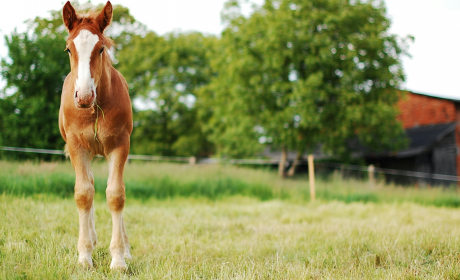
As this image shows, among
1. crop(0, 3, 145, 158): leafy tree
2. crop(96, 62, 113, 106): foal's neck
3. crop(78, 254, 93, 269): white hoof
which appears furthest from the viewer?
crop(0, 3, 145, 158): leafy tree

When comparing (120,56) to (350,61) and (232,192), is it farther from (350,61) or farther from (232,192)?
(232,192)

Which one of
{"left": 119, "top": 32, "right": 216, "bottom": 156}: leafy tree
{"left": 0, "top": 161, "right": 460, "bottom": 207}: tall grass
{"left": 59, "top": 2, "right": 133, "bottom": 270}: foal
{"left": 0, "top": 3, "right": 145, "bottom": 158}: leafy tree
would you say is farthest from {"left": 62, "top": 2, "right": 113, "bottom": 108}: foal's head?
{"left": 119, "top": 32, "right": 216, "bottom": 156}: leafy tree

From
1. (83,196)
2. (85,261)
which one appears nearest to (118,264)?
(85,261)

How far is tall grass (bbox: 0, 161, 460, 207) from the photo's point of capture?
7.50 m

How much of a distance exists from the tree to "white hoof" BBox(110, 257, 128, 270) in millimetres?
14266

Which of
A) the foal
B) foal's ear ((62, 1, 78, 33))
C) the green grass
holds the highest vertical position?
foal's ear ((62, 1, 78, 33))

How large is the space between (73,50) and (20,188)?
469 cm

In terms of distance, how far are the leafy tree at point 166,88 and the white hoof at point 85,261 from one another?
23445 mm

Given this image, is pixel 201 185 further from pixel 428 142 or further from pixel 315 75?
pixel 428 142

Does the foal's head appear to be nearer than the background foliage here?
Yes

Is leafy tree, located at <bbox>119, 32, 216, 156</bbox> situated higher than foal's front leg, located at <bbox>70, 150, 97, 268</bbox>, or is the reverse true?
leafy tree, located at <bbox>119, 32, 216, 156</bbox>

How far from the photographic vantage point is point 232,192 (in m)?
11.1

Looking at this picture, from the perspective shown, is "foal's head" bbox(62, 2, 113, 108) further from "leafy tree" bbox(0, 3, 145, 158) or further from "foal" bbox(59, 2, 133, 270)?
"leafy tree" bbox(0, 3, 145, 158)

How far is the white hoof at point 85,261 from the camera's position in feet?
10.1
